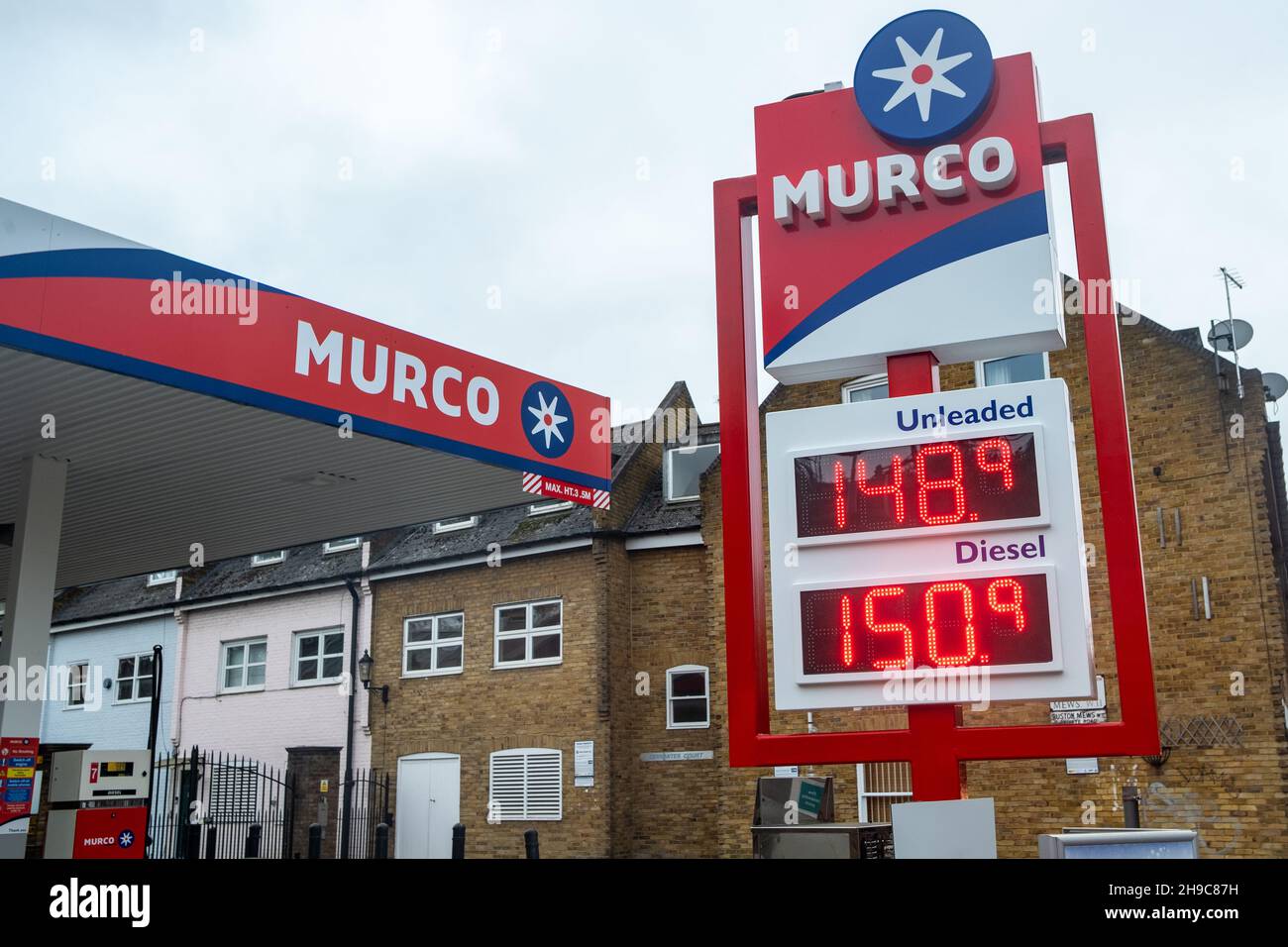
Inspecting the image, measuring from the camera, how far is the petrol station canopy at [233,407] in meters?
8.88

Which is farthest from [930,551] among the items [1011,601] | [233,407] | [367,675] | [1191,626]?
[367,675]

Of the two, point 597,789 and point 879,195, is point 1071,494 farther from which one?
point 597,789

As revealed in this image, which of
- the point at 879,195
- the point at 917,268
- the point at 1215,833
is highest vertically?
the point at 879,195

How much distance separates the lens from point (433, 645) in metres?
24.5

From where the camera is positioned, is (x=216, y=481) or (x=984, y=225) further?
(x=216, y=481)

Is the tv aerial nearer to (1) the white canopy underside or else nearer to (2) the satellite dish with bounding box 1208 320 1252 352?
(2) the satellite dish with bounding box 1208 320 1252 352

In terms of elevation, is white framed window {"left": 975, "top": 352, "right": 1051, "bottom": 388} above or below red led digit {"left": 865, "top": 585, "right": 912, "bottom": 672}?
above

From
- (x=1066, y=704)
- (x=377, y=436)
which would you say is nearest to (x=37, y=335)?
(x=377, y=436)

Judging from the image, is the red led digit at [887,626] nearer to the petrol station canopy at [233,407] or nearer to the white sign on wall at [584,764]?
the petrol station canopy at [233,407]

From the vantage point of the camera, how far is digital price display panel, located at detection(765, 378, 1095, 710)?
6.29m

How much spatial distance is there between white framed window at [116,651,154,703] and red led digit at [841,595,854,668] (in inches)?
1040

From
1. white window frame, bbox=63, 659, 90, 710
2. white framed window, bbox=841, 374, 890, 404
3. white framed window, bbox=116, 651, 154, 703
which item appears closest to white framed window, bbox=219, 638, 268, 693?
white framed window, bbox=116, 651, 154, 703
